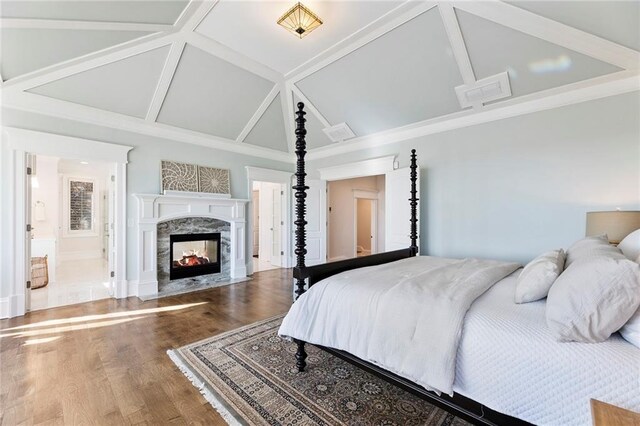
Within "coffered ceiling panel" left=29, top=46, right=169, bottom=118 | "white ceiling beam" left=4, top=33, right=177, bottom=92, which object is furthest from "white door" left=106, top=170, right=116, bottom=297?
"white ceiling beam" left=4, top=33, right=177, bottom=92

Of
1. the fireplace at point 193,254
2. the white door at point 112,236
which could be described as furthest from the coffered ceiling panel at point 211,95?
the fireplace at point 193,254

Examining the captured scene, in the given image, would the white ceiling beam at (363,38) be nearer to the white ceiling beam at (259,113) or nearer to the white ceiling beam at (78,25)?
the white ceiling beam at (259,113)

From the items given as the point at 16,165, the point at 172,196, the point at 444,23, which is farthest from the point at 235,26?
the point at 16,165

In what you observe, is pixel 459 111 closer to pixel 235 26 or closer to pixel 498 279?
pixel 498 279

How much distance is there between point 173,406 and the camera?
176 cm

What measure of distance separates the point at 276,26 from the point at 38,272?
211 inches

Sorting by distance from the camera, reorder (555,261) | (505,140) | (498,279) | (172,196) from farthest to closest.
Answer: (172,196) < (505,140) < (498,279) < (555,261)

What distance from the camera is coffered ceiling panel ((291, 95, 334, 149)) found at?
5.23 m

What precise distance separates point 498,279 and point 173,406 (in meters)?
2.39

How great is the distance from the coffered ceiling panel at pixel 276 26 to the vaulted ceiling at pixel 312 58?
2cm

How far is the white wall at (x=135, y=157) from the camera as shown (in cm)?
331

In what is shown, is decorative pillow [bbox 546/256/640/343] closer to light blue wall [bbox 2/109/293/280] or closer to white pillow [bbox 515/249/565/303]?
white pillow [bbox 515/249/565/303]

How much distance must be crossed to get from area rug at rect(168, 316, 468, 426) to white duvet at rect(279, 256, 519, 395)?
1.17 feet

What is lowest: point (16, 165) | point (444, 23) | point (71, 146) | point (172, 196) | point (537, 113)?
point (172, 196)
